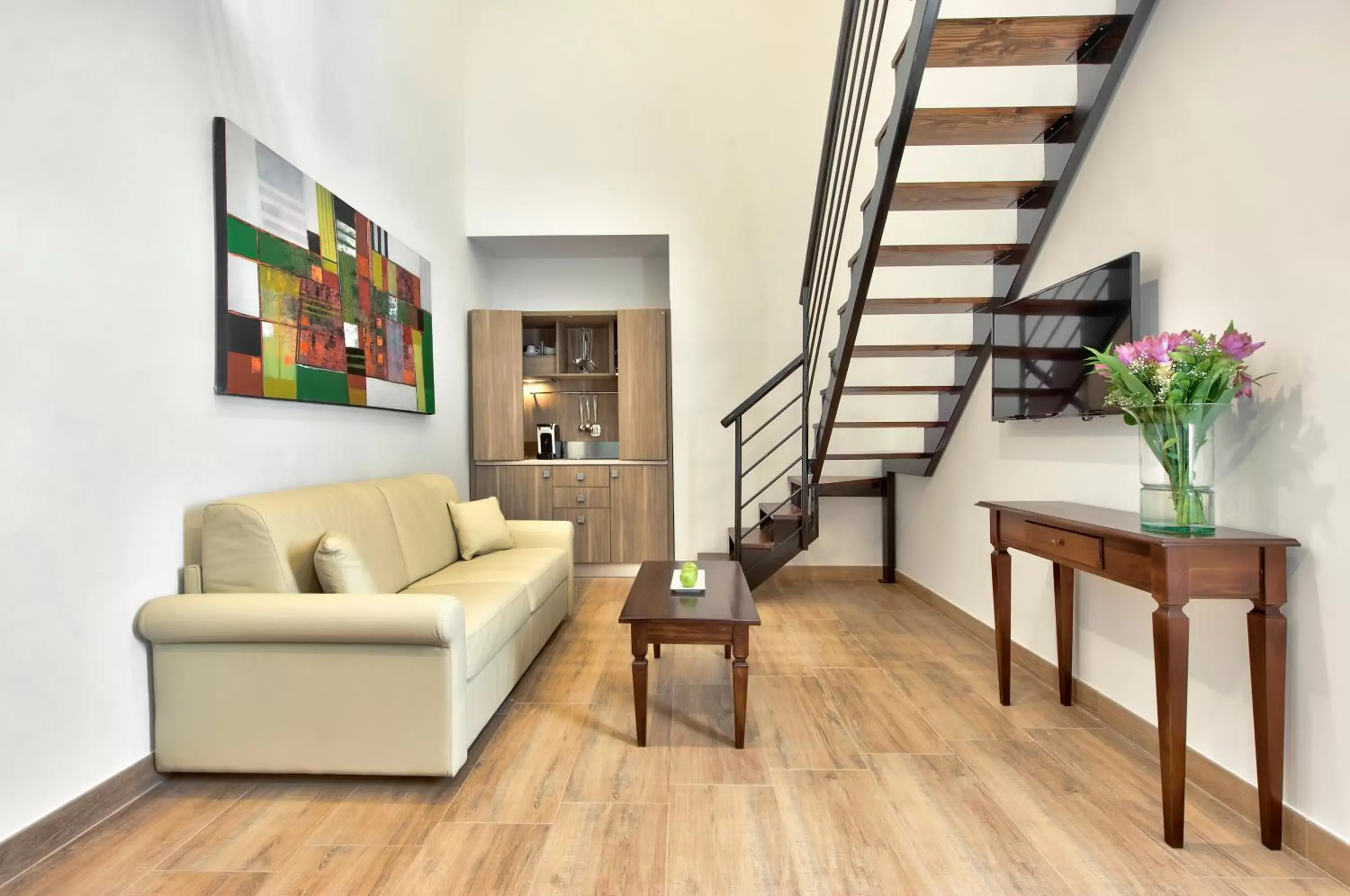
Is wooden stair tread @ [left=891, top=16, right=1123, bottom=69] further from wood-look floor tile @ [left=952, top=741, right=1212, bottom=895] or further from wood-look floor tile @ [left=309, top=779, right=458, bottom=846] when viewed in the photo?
wood-look floor tile @ [left=309, top=779, right=458, bottom=846]

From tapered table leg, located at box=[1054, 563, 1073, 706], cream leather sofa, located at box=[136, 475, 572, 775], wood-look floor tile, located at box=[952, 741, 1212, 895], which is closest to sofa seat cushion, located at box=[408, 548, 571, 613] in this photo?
cream leather sofa, located at box=[136, 475, 572, 775]

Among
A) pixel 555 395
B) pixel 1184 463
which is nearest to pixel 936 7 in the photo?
pixel 1184 463

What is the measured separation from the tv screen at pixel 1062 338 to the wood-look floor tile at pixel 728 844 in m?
1.87

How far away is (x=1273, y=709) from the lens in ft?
5.59

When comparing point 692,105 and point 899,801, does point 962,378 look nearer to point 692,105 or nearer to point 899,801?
Answer: point 899,801

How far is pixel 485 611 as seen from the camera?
2.53 m

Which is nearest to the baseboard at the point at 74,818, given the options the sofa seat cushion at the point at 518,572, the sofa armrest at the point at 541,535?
the sofa seat cushion at the point at 518,572

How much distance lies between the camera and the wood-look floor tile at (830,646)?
327cm

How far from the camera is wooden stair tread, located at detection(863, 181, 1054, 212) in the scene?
2744mm

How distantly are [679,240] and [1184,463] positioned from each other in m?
4.03

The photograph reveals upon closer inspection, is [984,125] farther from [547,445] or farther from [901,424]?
[547,445]

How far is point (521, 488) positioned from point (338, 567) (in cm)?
276

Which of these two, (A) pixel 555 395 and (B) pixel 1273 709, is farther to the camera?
(A) pixel 555 395

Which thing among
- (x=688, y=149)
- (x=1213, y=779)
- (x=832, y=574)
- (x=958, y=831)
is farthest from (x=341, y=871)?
(x=688, y=149)
